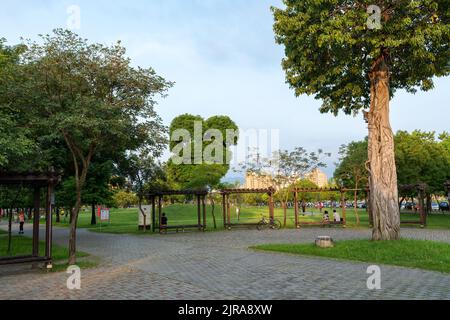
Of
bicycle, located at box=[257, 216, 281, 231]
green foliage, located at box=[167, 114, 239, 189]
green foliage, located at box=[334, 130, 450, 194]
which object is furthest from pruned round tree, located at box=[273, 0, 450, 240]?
green foliage, located at box=[167, 114, 239, 189]

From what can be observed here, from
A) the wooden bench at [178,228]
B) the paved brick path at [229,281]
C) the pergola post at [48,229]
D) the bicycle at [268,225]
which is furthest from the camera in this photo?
the bicycle at [268,225]

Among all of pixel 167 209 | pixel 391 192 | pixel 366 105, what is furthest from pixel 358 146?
pixel 391 192

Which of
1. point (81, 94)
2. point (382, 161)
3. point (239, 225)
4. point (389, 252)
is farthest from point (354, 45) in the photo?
point (239, 225)

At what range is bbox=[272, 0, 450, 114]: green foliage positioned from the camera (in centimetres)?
1409

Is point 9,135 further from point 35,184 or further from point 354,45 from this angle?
point 354,45

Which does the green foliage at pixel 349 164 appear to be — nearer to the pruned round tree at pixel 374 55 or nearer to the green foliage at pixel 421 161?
the green foliage at pixel 421 161

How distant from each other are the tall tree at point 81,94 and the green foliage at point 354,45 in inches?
230

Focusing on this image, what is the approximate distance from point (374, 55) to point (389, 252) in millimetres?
7119

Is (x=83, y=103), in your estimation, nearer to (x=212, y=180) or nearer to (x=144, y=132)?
(x=144, y=132)

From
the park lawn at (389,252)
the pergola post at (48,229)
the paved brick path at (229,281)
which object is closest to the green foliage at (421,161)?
the park lawn at (389,252)

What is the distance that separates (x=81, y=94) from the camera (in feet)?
47.2

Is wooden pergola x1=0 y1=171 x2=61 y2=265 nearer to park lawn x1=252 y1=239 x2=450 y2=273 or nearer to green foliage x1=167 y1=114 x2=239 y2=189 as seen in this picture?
park lawn x1=252 y1=239 x2=450 y2=273

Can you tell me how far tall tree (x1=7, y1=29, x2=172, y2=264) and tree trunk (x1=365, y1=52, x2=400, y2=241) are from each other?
857 centimetres

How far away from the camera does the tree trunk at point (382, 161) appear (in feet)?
50.7
